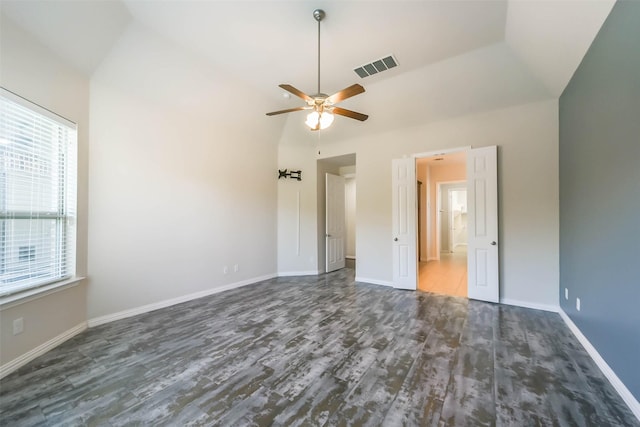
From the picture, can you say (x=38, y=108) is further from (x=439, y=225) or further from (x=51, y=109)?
(x=439, y=225)

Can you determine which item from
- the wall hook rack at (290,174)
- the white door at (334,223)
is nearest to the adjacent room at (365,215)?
the wall hook rack at (290,174)

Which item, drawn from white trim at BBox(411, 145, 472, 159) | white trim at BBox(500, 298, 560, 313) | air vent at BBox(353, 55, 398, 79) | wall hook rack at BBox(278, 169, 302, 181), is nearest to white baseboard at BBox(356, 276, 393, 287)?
white trim at BBox(500, 298, 560, 313)

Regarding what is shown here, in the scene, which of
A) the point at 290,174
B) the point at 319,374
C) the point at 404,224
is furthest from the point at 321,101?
the point at 290,174

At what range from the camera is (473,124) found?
13.3 feet

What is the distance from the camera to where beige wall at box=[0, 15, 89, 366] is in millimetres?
2107

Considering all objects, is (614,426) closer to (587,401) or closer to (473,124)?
(587,401)

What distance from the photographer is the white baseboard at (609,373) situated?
1672 mm

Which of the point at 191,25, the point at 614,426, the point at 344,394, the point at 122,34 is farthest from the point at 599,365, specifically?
the point at 122,34

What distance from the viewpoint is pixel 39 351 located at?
7.73 feet

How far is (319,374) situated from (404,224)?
3.24 meters

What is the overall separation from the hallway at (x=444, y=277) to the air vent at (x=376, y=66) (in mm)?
3835

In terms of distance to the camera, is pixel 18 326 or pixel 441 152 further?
pixel 441 152

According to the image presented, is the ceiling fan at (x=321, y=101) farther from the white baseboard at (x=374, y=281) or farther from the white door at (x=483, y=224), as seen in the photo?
the white baseboard at (x=374, y=281)

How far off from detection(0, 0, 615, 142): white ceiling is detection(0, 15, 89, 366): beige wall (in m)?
0.16
